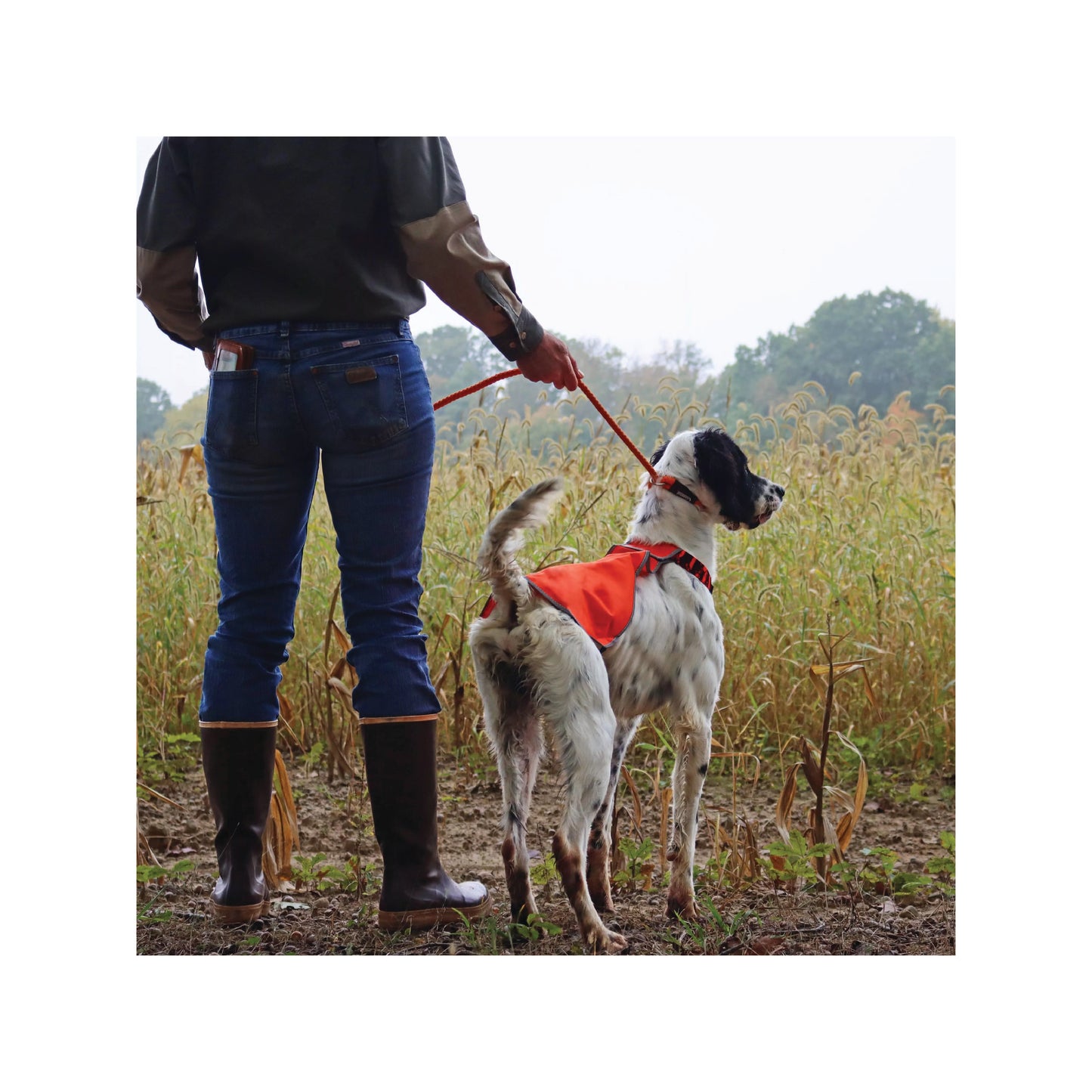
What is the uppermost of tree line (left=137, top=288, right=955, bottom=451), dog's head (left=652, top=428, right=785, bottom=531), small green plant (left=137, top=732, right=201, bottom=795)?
tree line (left=137, top=288, right=955, bottom=451)

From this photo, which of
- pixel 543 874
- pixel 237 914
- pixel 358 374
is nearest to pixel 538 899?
pixel 543 874

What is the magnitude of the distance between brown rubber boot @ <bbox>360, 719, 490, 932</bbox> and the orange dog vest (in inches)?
15.8

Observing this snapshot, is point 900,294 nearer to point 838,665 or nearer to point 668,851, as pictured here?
point 838,665

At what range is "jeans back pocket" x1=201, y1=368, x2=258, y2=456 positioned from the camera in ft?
8.82

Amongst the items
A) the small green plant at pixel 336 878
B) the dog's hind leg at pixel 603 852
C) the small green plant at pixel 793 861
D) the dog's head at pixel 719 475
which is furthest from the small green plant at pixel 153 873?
the dog's head at pixel 719 475

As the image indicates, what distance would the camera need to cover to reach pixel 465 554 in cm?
462

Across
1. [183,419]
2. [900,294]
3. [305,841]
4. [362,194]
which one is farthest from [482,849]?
[900,294]

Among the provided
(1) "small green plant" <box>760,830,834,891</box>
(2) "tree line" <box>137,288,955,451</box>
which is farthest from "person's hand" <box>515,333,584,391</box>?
(1) "small green plant" <box>760,830,834,891</box>

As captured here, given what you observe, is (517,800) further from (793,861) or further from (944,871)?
(944,871)

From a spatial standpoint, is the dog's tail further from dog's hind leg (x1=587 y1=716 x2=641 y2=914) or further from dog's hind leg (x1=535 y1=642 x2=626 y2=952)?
dog's hind leg (x1=587 y1=716 x2=641 y2=914)

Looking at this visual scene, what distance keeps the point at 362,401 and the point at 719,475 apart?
1049 mm

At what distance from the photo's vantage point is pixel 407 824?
9.19 ft

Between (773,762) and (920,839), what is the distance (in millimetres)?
687

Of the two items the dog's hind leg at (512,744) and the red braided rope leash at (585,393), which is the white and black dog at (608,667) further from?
the red braided rope leash at (585,393)
